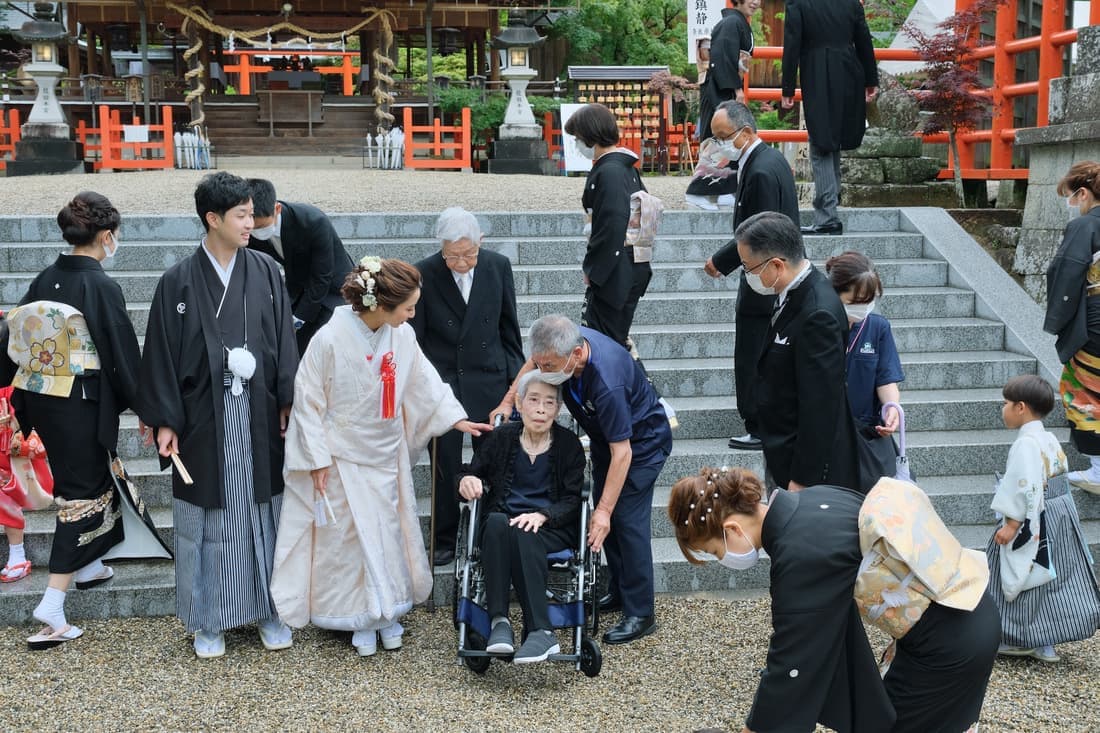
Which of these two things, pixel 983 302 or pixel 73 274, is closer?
pixel 73 274

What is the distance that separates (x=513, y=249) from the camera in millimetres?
6977

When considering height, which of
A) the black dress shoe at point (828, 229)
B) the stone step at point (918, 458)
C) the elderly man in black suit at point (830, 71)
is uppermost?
the elderly man in black suit at point (830, 71)

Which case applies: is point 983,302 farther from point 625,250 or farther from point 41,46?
point 41,46

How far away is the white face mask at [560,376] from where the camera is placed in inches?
147

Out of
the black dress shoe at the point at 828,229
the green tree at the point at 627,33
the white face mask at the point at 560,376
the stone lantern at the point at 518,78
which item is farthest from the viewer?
the green tree at the point at 627,33

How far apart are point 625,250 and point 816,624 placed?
2.62m

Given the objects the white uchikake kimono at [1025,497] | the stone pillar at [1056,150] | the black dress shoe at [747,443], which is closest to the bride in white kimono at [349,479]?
the black dress shoe at [747,443]

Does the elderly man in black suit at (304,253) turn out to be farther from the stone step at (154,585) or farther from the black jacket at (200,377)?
the stone step at (154,585)

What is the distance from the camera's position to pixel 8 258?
6586 millimetres

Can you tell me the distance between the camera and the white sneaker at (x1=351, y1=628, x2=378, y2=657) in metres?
4.00

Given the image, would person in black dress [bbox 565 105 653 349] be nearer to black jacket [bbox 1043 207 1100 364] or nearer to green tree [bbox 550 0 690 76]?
black jacket [bbox 1043 207 1100 364]

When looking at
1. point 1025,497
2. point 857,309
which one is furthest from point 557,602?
point 1025,497

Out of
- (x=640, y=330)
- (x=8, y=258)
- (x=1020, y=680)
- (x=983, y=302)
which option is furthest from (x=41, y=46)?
(x=1020, y=680)

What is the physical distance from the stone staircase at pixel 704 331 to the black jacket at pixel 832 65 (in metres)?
0.74
